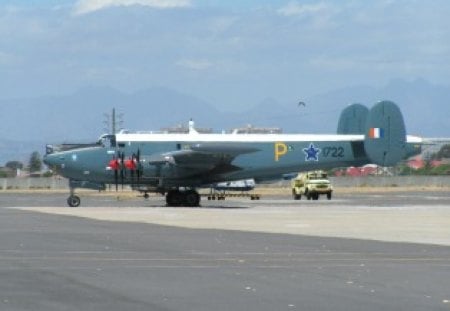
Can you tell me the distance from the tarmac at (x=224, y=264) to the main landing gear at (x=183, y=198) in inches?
548

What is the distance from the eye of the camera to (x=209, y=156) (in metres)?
48.8

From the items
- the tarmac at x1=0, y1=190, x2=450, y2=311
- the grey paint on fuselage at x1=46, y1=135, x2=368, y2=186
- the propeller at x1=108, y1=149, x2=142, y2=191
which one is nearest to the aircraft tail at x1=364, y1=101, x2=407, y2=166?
the grey paint on fuselage at x1=46, y1=135, x2=368, y2=186

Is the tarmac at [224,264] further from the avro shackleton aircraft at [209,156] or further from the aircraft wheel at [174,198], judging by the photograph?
the aircraft wheel at [174,198]

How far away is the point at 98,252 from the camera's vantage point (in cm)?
2178

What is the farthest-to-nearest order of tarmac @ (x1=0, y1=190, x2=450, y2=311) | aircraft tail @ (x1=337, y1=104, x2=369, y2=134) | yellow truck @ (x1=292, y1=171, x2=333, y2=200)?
1. yellow truck @ (x1=292, y1=171, x2=333, y2=200)
2. aircraft tail @ (x1=337, y1=104, x2=369, y2=134)
3. tarmac @ (x1=0, y1=190, x2=450, y2=311)

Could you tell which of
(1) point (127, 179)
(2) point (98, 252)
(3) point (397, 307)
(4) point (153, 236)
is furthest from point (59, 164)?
(3) point (397, 307)

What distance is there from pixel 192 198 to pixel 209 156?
205 cm

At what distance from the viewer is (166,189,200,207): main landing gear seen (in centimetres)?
4903

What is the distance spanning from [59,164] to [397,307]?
36.9m

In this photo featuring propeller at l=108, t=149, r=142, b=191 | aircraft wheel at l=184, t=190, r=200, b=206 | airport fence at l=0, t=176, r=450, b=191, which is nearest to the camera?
propeller at l=108, t=149, r=142, b=191

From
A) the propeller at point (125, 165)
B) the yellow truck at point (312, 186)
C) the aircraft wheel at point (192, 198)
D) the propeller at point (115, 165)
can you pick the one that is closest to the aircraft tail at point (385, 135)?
the aircraft wheel at point (192, 198)

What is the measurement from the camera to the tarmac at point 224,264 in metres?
14.2

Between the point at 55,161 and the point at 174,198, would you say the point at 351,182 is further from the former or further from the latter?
the point at 55,161

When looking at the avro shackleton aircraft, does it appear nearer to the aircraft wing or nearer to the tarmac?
the aircraft wing
